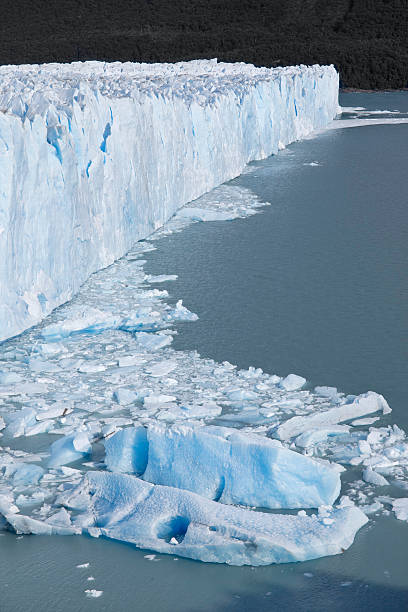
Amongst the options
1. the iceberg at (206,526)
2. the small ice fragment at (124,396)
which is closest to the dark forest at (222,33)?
the small ice fragment at (124,396)

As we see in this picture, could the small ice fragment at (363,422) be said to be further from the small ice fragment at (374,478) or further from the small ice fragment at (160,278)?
the small ice fragment at (160,278)

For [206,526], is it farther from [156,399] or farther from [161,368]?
[161,368]

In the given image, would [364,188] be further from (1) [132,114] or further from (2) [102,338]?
(2) [102,338]

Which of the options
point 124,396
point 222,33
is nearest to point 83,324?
point 124,396

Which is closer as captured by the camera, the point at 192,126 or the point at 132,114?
the point at 132,114

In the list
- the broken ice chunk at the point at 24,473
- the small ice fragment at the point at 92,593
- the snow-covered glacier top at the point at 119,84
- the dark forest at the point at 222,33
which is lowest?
the small ice fragment at the point at 92,593

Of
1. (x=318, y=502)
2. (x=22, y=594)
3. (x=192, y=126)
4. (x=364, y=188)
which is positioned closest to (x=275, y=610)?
(x=318, y=502)
